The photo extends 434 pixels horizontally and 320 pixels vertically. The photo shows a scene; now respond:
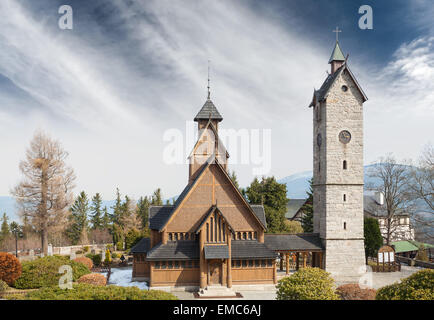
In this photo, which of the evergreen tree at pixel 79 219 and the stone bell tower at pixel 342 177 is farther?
the evergreen tree at pixel 79 219

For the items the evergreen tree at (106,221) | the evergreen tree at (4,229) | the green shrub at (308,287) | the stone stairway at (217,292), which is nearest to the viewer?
the green shrub at (308,287)

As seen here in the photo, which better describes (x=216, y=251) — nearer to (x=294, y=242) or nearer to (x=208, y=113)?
(x=294, y=242)

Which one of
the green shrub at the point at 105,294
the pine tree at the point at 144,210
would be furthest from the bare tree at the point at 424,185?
the pine tree at the point at 144,210

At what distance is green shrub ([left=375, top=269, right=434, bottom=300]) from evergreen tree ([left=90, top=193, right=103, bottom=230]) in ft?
185

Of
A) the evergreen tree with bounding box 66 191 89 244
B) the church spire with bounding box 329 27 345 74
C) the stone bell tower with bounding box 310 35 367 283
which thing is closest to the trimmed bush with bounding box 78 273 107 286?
the stone bell tower with bounding box 310 35 367 283

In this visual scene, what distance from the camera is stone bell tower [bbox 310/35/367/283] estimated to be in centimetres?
2361

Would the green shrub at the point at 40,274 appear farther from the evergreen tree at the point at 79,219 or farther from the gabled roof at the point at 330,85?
the evergreen tree at the point at 79,219

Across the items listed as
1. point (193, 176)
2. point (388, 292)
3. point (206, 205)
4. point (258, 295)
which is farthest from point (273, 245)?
point (388, 292)

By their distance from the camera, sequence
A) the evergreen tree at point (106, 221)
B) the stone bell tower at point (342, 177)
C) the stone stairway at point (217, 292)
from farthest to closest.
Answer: the evergreen tree at point (106, 221) < the stone bell tower at point (342, 177) < the stone stairway at point (217, 292)

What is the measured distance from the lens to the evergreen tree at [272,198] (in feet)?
117

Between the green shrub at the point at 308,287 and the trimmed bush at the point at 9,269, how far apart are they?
17863mm

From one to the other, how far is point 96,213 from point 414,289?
58115 millimetres

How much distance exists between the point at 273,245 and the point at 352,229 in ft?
21.8

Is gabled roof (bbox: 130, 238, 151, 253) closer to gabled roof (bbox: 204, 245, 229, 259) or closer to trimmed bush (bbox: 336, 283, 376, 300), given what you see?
gabled roof (bbox: 204, 245, 229, 259)
